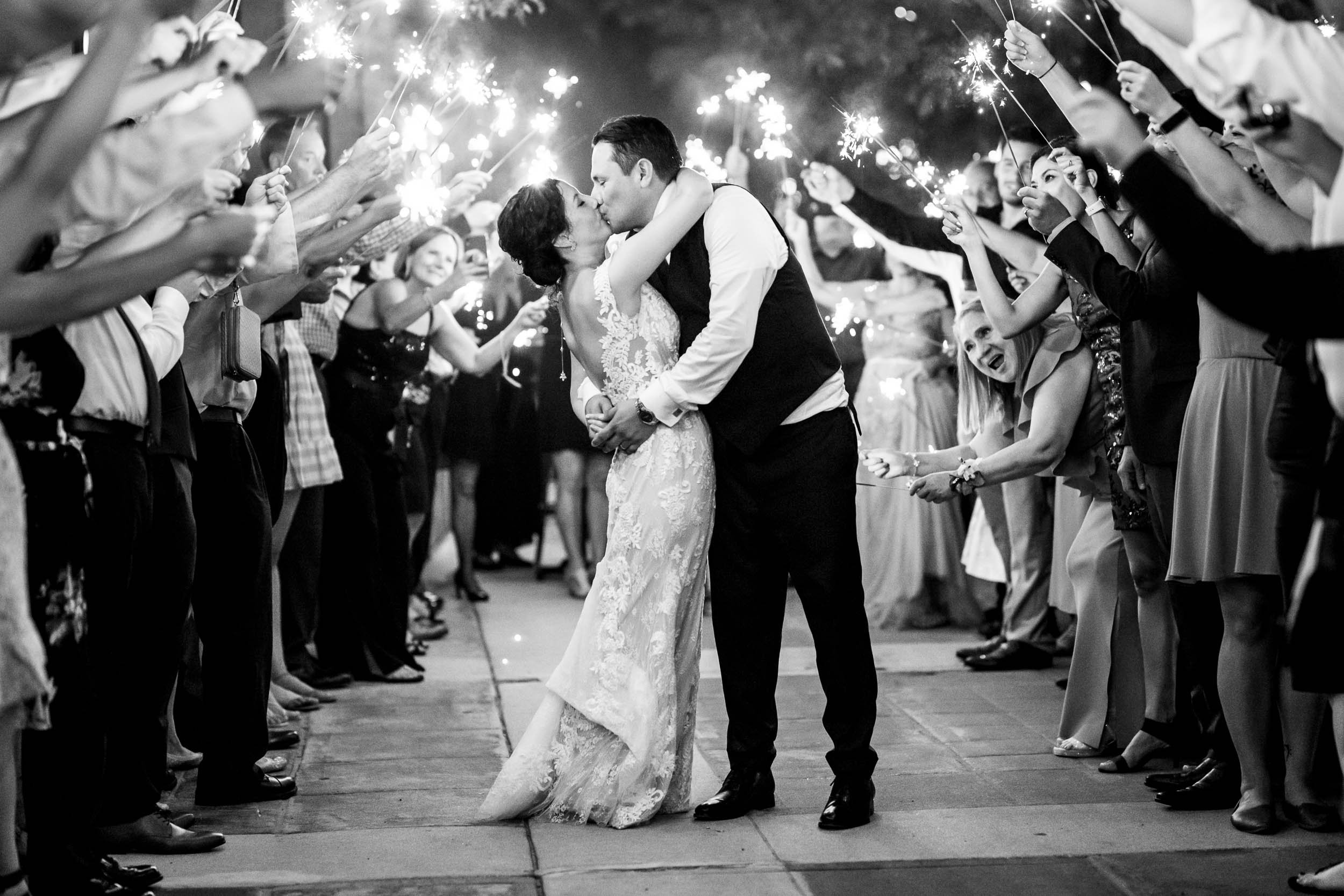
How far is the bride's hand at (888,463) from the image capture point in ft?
14.3

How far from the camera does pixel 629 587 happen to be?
4.03 m

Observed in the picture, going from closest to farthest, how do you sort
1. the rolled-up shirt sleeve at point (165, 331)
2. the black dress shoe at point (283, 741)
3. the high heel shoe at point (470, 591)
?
the rolled-up shirt sleeve at point (165, 331)
the black dress shoe at point (283, 741)
the high heel shoe at point (470, 591)

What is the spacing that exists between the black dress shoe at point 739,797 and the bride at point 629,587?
0.10 metres

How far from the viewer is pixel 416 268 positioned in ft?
21.4

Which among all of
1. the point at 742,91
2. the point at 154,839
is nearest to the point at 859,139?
the point at 742,91

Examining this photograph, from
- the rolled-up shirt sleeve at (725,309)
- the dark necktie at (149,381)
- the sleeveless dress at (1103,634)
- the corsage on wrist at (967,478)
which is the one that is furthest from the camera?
the sleeveless dress at (1103,634)

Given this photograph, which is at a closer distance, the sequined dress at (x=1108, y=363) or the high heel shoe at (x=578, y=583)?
the sequined dress at (x=1108, y=363)

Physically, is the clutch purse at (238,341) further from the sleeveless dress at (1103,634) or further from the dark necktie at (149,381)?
the sleeveless dress at (1103,634)

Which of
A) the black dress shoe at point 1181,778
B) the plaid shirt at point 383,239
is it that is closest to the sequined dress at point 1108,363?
the black dress shoe at point 1181,778

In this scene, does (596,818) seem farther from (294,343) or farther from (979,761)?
(294,343)

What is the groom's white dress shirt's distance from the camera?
12.7 ft

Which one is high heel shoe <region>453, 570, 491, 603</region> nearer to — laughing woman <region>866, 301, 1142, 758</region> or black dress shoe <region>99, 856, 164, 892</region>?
laughing woman <region>866, 301, 1142, 758</region>

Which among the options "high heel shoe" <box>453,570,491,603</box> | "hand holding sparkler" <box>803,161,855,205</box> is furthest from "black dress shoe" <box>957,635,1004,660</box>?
"high heel shoe" <box>453,570,491,603</box>

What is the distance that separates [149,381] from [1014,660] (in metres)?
4.19
